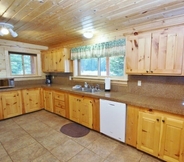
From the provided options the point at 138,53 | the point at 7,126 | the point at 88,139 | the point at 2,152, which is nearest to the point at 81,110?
the point at 88,139

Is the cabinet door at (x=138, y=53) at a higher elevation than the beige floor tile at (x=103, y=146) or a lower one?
higher

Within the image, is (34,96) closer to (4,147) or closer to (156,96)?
(4,147)

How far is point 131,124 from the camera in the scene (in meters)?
2.07

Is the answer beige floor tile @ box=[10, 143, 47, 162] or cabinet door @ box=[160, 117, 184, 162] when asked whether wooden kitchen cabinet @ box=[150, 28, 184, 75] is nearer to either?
cabinet door @ box=[160, 117, 184, 162]

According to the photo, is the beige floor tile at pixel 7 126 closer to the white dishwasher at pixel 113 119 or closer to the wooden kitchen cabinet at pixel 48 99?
the wooden kitchen cabinet at pixel 48 99

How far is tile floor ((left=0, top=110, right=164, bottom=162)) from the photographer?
1886 mm

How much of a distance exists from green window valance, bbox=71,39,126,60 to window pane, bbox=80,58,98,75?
0.28 m

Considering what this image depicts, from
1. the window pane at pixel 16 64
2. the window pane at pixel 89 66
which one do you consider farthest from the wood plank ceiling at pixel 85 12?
the window pane at pixel 16 64

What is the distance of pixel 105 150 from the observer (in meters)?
2.07

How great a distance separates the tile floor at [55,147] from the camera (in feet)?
6.19

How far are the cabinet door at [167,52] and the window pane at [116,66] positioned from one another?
0.89 meters

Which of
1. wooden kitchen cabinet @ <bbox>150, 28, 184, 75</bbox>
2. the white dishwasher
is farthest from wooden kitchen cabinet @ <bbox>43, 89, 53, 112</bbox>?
wooden kitchen cabinet @ <bbox>150, 28, 184, 75</bbox>

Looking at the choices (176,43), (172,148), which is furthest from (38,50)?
(172,148)

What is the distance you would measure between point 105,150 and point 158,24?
96.6 inches
